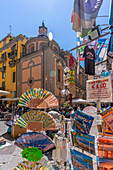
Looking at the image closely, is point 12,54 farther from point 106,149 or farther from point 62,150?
point 106,149

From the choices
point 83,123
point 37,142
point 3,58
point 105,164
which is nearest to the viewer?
point 105,164

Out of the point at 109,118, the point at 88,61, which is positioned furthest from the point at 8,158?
the point at 88,61

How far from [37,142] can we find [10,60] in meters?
24.8

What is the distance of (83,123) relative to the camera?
2146mm

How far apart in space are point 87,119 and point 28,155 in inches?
54.4

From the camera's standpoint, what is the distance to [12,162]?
3709 millimetres

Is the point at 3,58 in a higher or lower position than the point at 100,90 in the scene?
higher

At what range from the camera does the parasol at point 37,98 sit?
3693mm

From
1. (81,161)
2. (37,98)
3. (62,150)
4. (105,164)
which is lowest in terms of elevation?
(62,150)

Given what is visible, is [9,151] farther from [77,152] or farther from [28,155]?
[77,152]

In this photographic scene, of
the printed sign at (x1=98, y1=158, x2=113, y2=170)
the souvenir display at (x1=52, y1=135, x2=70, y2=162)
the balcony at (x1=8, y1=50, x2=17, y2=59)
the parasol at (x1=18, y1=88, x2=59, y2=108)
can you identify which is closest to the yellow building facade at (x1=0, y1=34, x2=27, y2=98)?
the balcony at (x1=8, y1=50, x2=17, y2=59)

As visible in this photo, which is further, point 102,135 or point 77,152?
point 77,152

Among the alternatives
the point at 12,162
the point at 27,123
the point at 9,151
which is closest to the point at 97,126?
the point at 27,123

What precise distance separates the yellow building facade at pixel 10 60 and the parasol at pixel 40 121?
20.5 m
